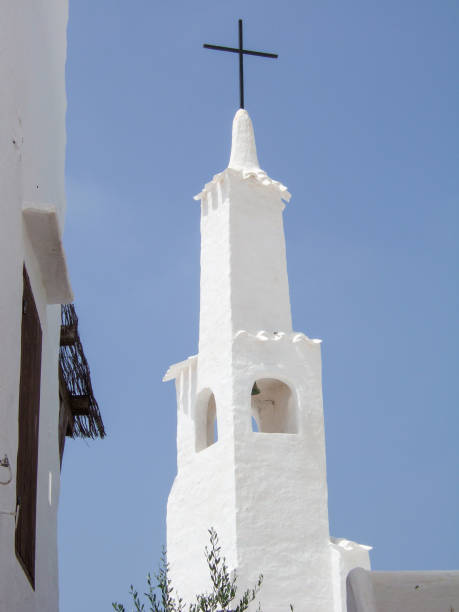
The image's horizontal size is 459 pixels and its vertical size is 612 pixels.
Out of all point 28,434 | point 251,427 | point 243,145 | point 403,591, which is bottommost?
point 403,591

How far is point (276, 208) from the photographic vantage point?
18.1 meters

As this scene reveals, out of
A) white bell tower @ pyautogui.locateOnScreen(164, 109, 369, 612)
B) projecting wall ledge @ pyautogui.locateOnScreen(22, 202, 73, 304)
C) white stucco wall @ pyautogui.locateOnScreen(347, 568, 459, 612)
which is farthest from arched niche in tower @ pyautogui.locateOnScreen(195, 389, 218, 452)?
white stucco wall @ pyautogui.locateOnScreen(347, 568, 459, 612)

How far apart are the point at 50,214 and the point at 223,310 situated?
9.73 metres

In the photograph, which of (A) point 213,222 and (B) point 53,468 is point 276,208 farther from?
(B) point 53,468

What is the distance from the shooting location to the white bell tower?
14.8m

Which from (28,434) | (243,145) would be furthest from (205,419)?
(28,434)

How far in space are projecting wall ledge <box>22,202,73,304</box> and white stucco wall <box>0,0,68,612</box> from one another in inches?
1.8

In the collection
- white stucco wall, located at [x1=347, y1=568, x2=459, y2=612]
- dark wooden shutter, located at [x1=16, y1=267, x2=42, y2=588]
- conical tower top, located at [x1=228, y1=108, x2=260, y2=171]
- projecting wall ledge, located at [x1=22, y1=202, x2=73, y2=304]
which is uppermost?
conical tower top, located at [x1=228, y1=108, x2=260, y2=171]

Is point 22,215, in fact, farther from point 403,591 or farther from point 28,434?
point 403,591

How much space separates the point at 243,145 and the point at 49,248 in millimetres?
11819

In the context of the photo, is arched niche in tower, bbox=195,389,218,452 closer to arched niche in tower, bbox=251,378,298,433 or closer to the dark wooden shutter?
arched niche in tower, bbox=251,378,298,433

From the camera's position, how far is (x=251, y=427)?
51.4ft

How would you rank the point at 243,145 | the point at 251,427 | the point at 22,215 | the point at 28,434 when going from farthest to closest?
the point at 243,145, the point at 251,427, the point at 28,434, the point at 22,215

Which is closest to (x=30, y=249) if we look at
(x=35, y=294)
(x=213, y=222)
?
(x=35, y=294)
